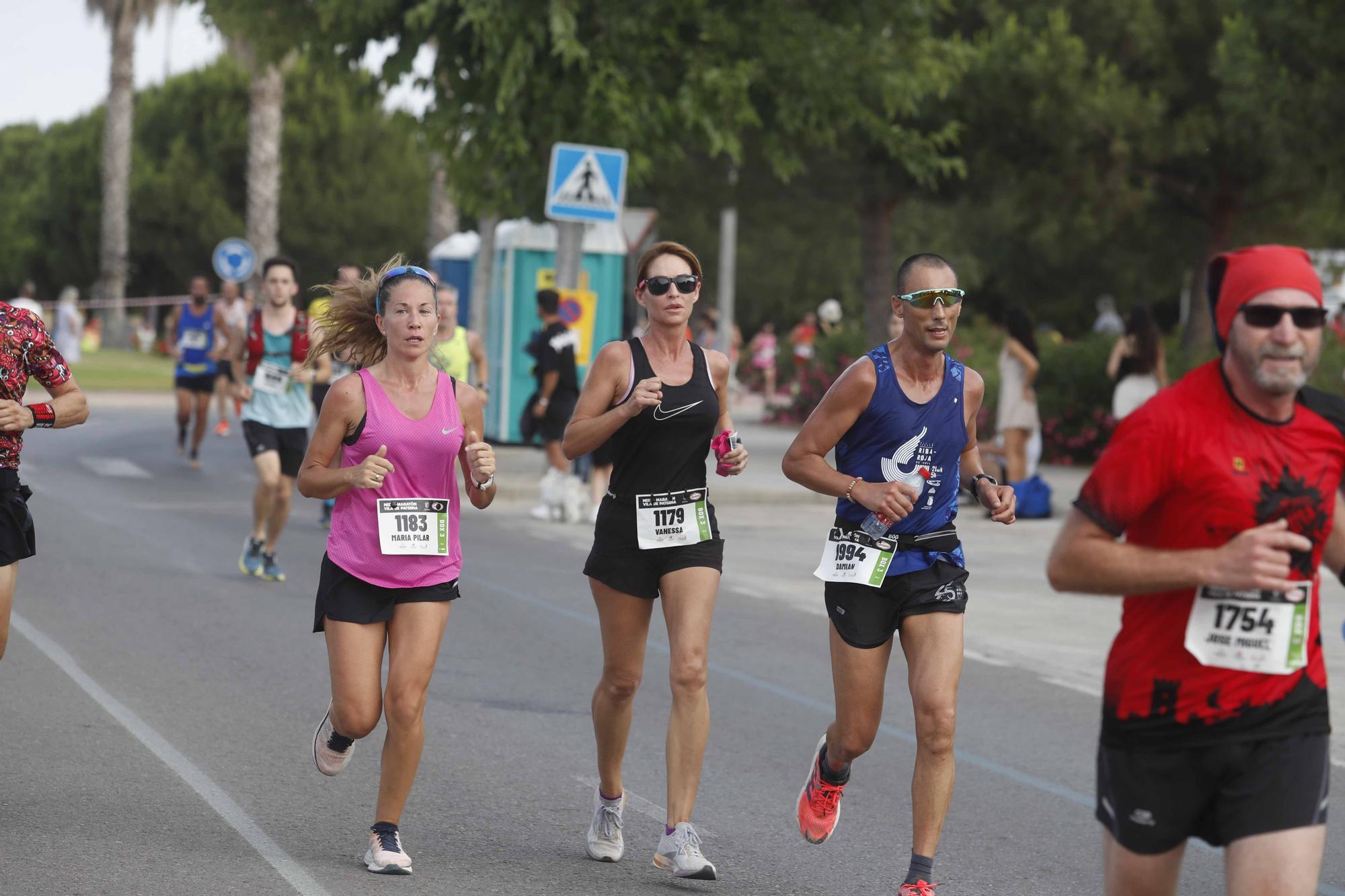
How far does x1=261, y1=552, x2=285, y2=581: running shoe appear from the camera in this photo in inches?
464

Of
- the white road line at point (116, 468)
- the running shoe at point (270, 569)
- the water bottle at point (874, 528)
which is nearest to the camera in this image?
the water bottle at point (874, 528)

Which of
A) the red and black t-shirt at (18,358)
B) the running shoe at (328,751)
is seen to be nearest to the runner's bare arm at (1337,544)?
the running shoe at (328,751)

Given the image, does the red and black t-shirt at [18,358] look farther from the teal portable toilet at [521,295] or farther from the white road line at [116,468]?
the teal portable toilet at [521,295]

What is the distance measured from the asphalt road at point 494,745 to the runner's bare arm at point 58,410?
1.28 metres

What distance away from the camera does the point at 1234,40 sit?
19.3 m

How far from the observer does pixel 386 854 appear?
5.53m

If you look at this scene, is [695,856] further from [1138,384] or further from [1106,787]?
[1138,384]

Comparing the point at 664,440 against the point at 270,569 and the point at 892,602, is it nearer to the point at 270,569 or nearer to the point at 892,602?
the point at 892,602

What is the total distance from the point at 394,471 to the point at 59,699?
3.15 meters

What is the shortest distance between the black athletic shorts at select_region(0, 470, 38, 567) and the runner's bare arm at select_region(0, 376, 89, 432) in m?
0.16

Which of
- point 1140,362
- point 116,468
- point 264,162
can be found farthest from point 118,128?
point 1140,362

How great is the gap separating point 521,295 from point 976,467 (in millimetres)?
16933

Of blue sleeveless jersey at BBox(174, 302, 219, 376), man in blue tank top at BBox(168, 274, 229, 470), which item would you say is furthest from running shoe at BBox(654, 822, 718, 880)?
blue sleeveless jersey at BBox(174, 302, 219, 376)

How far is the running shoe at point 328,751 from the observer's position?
5887mm
